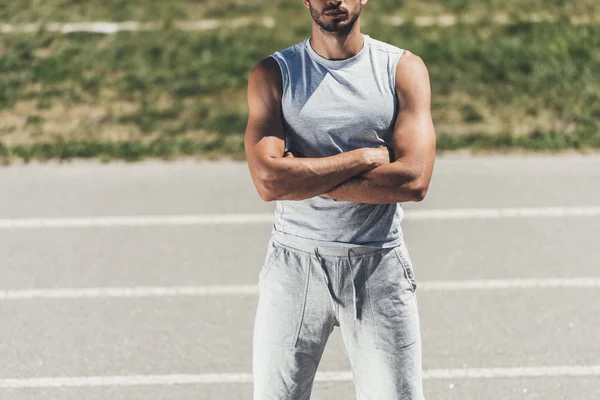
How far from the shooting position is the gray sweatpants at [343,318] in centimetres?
346

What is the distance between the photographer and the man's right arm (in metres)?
3.47

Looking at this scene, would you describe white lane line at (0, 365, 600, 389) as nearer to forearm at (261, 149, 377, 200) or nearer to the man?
the man

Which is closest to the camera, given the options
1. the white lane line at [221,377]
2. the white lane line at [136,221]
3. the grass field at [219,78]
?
the white lane line at [221,377]

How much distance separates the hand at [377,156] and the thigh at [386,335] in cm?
34

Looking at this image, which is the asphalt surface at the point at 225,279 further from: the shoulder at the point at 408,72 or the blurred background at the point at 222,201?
the shoulder at the point at 408,72

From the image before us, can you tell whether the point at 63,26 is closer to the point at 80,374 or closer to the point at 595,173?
the point at 595,173

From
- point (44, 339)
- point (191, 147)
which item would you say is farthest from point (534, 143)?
point (44, 339)

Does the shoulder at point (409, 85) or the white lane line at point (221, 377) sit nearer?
the shoulder at point (409, 85)

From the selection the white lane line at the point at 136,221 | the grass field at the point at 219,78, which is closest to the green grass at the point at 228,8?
the grass field at the point at 219,78

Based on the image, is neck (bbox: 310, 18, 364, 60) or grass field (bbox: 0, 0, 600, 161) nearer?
neck (bbox: 310, 18, 364, 60)

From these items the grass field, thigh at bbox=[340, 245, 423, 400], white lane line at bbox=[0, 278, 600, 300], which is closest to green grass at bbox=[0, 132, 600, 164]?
the grass field

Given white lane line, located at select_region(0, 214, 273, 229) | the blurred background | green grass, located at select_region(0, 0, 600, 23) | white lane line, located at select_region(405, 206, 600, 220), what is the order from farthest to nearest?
green grass, located at select_region(0, 0, 600, 23) → white lane line, located at select_region(405, 206, 600, 220) → white lane line, located at select_region(0, 214, 273, 229) → the blurred background

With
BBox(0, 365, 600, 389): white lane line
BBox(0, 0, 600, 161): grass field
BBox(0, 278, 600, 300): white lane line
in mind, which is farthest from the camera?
BBox(0, 0, 600, 161): grass field

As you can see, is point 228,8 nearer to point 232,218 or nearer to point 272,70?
point 232,218
